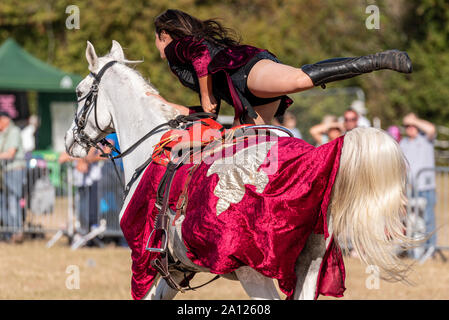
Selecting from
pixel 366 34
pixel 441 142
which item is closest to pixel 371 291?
pixel 441 142

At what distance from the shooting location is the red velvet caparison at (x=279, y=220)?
412 centimetres

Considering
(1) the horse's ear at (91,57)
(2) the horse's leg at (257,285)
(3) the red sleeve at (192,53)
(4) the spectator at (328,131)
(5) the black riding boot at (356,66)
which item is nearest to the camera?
(5) the black riding boot at (356,66)

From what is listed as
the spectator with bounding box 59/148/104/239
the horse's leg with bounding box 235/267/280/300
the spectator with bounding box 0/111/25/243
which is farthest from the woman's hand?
the spectator with bounding box 0/111/25/243

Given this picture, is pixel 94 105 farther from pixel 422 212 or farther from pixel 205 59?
pixel 422 212

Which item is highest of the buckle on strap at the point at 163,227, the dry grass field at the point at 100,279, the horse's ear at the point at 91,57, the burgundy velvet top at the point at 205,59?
the horse's ear at the point at 91,57

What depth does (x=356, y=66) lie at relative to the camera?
13.4 ft

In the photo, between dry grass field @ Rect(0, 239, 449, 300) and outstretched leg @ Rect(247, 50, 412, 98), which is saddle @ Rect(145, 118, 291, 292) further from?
dry grass field @ Rect(0, 239, 449, 300)

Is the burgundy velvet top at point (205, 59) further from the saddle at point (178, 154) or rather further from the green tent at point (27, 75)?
the green tent at point (27, 75)

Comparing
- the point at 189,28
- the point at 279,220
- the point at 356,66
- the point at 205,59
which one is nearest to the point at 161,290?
the point at 279,220

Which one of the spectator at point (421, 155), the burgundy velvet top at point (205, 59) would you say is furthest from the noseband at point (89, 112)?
the spectator at point (421, 155)

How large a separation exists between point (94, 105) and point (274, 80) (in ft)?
5.93

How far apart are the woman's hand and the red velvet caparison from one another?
71 centimetres

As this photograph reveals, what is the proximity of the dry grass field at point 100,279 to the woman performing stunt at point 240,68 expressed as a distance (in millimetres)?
3546
